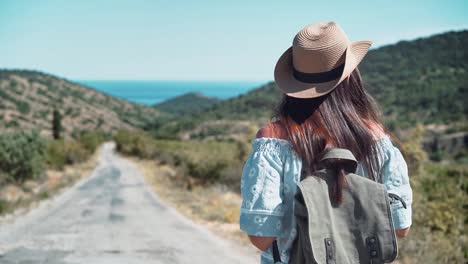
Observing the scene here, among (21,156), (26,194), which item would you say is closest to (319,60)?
(26,194)

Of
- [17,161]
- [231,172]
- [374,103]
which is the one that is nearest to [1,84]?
[17,161]

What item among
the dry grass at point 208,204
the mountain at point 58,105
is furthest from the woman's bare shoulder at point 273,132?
the mountain at point 58,105

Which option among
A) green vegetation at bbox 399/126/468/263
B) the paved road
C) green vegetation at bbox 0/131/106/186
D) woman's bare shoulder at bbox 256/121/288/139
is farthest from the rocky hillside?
woman's bare shoulder at bbox 256/121/288/139

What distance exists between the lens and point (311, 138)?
1.84 metres

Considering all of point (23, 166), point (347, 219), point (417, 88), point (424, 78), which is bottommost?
point (417, 88)

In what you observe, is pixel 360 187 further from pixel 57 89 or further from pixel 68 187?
pixel 57 89

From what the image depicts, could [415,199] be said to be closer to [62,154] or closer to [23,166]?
[23,166]

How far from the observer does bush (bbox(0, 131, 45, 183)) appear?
24.6 metres

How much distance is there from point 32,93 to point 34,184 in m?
76.8

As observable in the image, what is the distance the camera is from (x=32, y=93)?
3831 inches

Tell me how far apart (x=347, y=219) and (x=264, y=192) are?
12.1 inches

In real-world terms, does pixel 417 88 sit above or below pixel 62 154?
above

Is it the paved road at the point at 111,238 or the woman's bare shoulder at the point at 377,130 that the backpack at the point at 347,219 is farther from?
the paved road at the point at 111,238

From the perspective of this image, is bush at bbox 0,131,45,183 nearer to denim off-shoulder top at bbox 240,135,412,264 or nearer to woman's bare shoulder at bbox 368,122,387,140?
denim off-shoulder top at bbox 240,135,412,264
